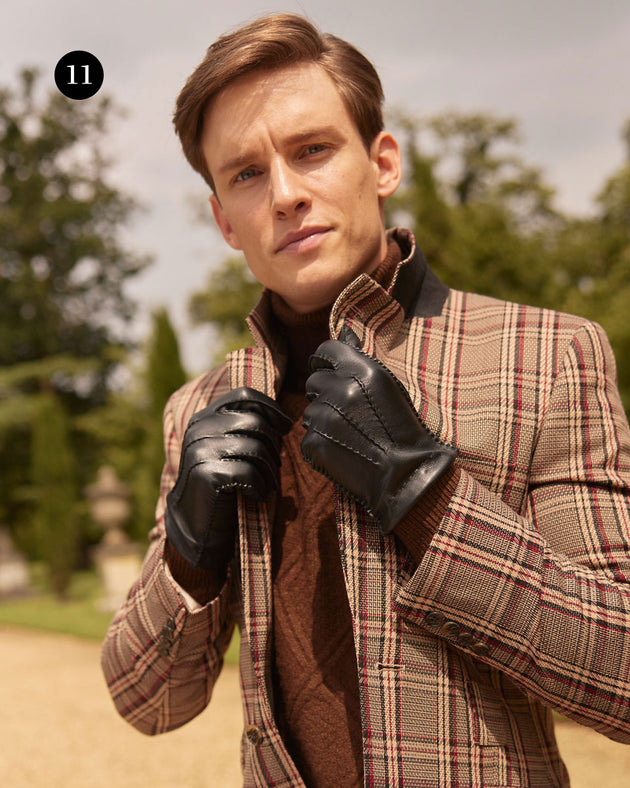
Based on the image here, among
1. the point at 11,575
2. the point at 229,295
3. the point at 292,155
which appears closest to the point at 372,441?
the point at 292,155

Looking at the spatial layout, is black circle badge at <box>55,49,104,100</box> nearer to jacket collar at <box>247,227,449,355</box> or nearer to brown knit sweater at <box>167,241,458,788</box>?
jacket collar at <box>247,227,449,355</box>

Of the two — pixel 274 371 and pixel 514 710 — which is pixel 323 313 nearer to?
pixel 274 371

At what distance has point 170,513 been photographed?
5.55 feet

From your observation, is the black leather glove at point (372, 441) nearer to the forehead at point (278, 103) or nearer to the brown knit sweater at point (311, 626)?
the brown knit sweater at point (311, 626)

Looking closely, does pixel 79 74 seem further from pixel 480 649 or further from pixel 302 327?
pixel 480 649

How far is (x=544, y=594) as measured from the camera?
4.18ft

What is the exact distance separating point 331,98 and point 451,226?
9407 mm

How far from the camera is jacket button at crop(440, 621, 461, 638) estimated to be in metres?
1.31

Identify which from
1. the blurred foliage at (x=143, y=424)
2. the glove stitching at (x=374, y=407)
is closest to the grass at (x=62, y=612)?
the blurred foliage at (x=143, y=424)

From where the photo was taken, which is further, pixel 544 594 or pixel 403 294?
pixel 403 294

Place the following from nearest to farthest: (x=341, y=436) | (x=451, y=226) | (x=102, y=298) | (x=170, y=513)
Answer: (x=341, y=436), (x=170, y=513), (x=451, y=226), (x=102, y=298)

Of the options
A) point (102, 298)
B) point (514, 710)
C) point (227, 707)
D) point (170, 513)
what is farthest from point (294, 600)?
point (102, 298)

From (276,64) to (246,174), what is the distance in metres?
0.23

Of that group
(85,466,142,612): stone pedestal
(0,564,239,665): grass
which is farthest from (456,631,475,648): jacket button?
(85,466,142,612): stone pedestal
